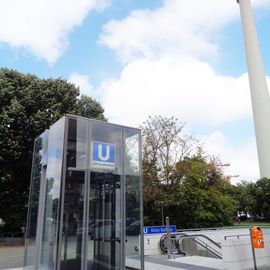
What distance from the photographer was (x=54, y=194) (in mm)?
7316

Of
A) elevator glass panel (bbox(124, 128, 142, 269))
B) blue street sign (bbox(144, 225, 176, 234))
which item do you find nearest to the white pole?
blue street sign (bbox(144, 225, 176, 234))

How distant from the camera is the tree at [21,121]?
21172 mm

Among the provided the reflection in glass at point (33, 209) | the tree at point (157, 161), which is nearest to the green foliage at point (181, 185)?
the tree at point (157, 161)

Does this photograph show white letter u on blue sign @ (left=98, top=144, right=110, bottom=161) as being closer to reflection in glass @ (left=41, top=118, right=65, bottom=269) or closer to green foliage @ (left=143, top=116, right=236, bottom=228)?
reflection in glass @ (left=41, top=118, right=65, bottom=269)

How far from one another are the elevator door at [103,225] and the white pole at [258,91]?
37116 millimetres

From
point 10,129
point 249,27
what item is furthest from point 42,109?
point 249,27

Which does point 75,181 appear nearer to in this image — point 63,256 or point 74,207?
point 74,207

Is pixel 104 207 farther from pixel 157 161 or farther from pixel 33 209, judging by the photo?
pixel 157 161

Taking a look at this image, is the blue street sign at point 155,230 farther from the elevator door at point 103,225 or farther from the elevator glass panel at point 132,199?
the elevator door at point 103,225

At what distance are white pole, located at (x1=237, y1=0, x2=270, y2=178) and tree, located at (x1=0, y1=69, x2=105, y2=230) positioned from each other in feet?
93.2

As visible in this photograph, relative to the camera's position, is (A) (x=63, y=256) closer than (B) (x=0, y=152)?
Yes

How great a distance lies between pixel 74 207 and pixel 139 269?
2.21 meters

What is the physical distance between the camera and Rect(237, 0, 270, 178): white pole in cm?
4241

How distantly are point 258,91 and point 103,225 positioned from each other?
1652 inches
